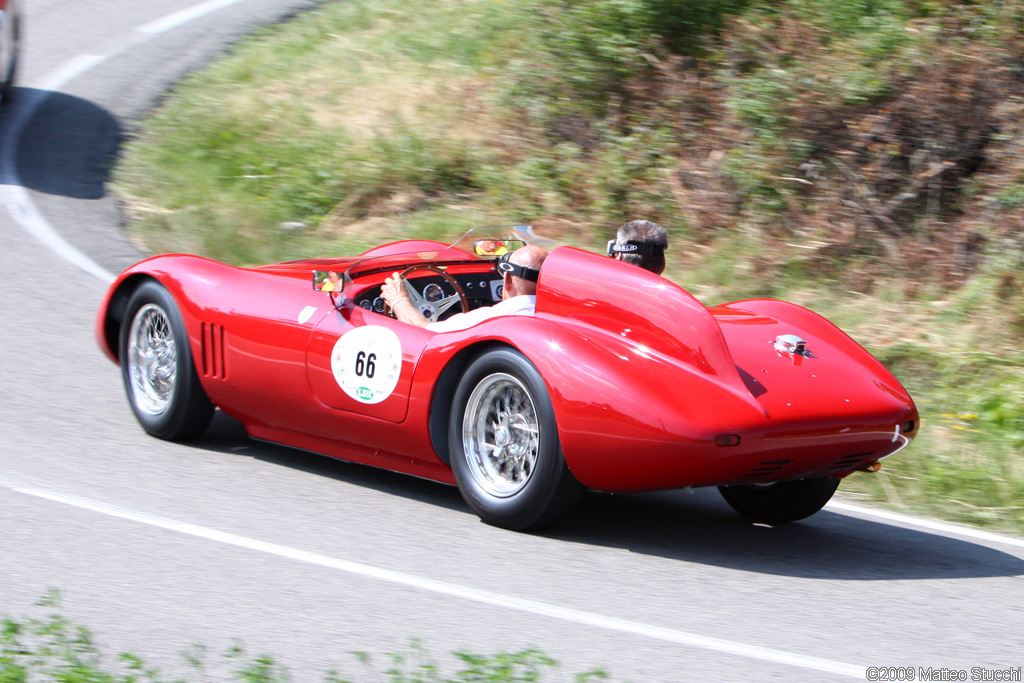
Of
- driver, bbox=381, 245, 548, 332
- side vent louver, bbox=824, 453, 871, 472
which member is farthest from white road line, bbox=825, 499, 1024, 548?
driver, bbox=381, 245, 548, 332

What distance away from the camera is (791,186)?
9031 mm

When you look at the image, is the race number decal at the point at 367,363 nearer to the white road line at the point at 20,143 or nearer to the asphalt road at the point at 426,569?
the asphalt road at the point at 426,569

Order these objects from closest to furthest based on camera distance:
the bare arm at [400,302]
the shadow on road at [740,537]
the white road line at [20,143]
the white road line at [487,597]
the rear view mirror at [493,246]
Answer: the white road line at [487,597], the shadow on road at [740,537], the bare arm at [400,302], the rear view mirror at [493,246], the white road line at [20,143]

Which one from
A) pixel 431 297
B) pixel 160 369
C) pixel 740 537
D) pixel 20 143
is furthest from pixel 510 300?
pixel 20 143

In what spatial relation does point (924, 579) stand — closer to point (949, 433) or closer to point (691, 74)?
point (949, 433)

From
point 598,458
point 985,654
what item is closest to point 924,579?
point 985,654

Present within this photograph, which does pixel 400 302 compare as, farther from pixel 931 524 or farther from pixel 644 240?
pixel 931 524

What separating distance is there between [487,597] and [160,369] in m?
2.69

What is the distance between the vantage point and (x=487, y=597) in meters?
3.93

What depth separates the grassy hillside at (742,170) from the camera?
294 inches

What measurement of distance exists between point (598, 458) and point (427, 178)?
707 centimetres

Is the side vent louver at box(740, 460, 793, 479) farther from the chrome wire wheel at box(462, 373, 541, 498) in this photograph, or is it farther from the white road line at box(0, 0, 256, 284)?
the white road line at box(0, 0, 256, 284)

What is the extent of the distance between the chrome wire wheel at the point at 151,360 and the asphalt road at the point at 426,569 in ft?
0.67

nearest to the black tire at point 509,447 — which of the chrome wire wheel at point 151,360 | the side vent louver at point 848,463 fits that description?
the side vent louver at point 848,463
